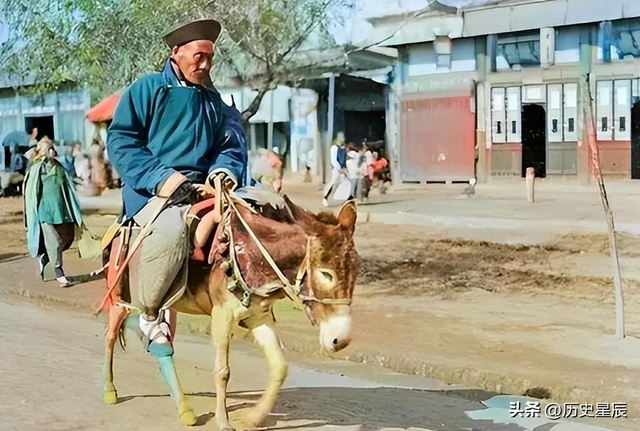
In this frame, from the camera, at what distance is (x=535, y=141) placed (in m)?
3.99

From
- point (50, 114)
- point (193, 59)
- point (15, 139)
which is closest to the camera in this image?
point (193, 59)

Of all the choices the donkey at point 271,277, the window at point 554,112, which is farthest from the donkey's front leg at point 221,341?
the window at point 554,112

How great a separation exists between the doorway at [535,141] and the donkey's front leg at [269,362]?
1.70 meters

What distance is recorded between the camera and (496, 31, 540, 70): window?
391 cm

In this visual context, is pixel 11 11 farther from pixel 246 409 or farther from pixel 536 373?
pixel 536 373

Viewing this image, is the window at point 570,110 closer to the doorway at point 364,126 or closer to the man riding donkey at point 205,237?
the doorway at point 364,126

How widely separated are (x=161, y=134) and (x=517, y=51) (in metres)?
1.84

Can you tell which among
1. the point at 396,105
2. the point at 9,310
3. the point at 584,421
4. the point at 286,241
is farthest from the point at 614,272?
the point at 9,310

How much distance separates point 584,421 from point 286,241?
4.85 feet

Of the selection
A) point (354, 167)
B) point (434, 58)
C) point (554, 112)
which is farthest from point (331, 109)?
point (554, 112)

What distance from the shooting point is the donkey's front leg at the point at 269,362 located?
2.79 m

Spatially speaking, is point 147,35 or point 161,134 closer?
point 161,134

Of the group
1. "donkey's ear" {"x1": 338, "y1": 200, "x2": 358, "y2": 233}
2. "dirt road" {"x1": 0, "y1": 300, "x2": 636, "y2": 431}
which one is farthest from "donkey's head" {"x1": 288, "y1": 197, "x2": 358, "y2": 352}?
"dirt road" {"x1": 0, "y1": 300, "x2": 636, "y2": 431}

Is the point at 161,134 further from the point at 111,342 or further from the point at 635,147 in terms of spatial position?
the point at 635,147
